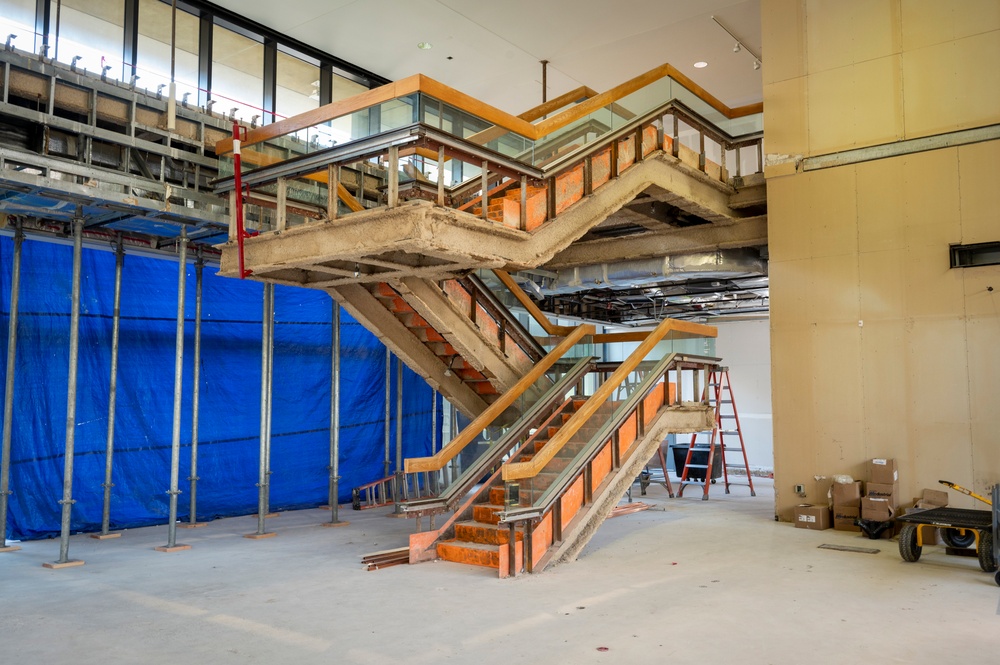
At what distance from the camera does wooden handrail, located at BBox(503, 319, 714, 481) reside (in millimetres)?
7103

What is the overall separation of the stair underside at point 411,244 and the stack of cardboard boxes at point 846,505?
15.5 ft

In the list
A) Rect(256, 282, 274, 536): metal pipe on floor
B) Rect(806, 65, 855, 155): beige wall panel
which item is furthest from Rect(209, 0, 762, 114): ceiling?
Rect(256, 282, 274, 536): metal pipe on floor

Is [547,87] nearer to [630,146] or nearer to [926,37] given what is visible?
[630,146]

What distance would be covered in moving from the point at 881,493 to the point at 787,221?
13.0ft

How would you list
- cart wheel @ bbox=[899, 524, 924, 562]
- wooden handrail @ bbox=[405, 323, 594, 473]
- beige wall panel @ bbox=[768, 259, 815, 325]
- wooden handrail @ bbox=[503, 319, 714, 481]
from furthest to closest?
1. beige wall panel @ bbox=[768, 259, 815, 325]
2. wooden handrail @ bbox=[405, 323, 594, 473]
3. cart wheel @ bbox=[899, 524, 924, 562]
4. wooden handrail @ bbox=[503, 319, 714, 481]

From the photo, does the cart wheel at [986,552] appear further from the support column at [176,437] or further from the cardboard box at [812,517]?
the support column at [176,437]

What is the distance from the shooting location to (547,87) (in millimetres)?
14859

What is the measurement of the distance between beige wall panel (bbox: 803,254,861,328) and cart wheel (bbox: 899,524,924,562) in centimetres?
324

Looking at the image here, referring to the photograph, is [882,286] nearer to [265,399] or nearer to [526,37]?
[526,37]

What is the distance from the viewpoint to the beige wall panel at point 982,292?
359 inches

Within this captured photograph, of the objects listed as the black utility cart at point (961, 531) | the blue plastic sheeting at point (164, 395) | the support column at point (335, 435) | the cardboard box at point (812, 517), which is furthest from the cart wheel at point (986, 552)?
the blue plastic sheeting at point (164, 395)

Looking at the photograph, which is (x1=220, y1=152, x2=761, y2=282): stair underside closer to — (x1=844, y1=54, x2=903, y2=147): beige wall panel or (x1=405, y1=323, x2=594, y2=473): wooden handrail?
(x1=405, y1=323, x2=594, y2=473): wooden handrail

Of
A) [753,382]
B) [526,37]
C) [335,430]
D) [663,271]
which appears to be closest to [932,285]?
[663,271]

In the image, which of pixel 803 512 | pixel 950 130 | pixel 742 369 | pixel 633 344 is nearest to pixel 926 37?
pixel 950 130
